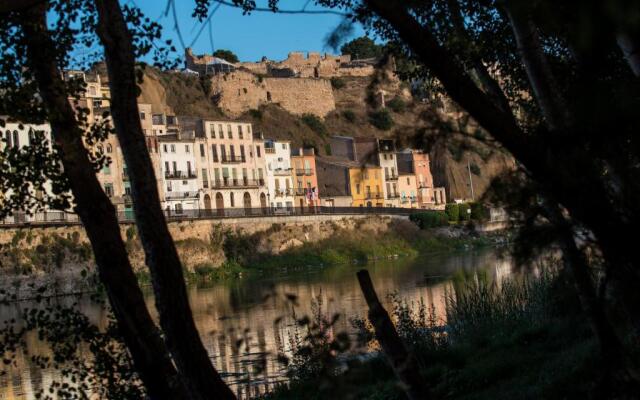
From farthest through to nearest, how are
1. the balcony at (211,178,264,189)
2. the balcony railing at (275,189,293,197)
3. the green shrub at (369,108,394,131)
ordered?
the green shrub at (369,108,394,131) < the balcony railing at (275,189,293,197) < the balcony at (211,178,264,189)

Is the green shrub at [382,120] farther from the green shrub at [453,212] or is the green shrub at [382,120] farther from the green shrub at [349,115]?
the green shrub at [453,212]

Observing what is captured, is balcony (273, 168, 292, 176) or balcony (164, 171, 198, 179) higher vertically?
balcony (273, 168, 292, 176)

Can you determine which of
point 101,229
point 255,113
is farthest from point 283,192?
point 101,229

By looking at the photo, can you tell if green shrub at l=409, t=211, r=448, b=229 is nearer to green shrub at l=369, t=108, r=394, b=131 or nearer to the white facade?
the white facade

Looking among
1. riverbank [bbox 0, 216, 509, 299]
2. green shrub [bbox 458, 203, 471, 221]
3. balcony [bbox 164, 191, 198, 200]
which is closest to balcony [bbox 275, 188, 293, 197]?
riverbank [bbox 0, 216, 509, 299]

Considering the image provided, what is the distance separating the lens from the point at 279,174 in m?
76.9

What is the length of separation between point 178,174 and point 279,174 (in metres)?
11.5

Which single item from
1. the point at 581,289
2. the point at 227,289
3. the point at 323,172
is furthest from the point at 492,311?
the point at 323,172

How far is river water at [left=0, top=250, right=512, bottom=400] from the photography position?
1356cm

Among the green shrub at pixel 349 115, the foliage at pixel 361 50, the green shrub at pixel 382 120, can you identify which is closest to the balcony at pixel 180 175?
the green shrub at pixel 382 120

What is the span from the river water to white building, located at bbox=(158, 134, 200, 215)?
19.3 meters

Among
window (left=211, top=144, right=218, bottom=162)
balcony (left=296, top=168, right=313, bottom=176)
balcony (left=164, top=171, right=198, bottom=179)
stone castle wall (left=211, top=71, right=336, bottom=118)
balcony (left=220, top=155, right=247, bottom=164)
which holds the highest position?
stone castle wall (left=211, top=71, right=336, bottom=118)

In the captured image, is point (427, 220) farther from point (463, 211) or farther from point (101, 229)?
point (101, 229)

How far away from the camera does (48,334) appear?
802 centimetres
